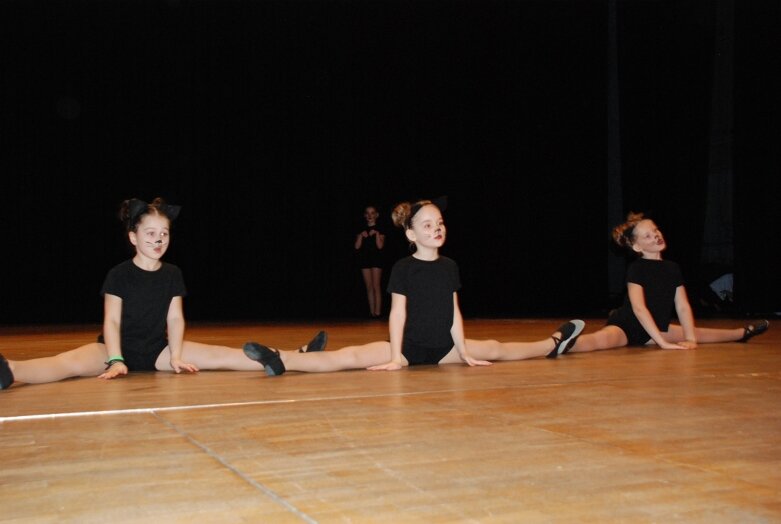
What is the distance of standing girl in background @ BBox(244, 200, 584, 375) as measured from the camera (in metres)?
3.35

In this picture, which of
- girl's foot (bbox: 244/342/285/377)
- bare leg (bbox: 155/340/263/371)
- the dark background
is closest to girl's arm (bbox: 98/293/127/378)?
bare leg (bbox: 155/340/263/371)

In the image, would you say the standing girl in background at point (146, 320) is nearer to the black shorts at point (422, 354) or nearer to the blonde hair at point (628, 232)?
the black shorts at point (422, 354)

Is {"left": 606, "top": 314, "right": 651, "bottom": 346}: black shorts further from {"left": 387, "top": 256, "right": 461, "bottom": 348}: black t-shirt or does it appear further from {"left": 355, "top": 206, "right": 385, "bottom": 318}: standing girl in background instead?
{"left": 355, "top": 206, "right": 385, "bottom": 318}: standing girl in background

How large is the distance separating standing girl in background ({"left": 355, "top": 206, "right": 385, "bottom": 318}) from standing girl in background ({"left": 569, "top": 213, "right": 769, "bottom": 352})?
131 inches

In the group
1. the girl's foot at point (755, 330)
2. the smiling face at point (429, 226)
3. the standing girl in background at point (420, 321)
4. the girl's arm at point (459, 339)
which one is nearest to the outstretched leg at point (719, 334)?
the girl's foot at point (755, 330)

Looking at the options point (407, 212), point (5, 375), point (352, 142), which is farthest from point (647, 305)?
point (352, 142)

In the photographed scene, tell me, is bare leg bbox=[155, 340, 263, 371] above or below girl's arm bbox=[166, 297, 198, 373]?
below

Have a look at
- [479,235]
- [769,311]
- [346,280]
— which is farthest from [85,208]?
[769,311]

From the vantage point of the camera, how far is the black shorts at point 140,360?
3375mm

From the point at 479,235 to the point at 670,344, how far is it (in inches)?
193

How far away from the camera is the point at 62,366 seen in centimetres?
306

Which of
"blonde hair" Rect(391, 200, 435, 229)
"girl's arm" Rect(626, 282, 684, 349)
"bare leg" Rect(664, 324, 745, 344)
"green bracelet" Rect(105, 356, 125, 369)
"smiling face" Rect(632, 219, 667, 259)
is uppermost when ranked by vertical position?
"blonde hair" Rect(391, 200, 435, 229)

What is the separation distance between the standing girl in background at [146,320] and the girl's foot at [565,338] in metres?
1.34

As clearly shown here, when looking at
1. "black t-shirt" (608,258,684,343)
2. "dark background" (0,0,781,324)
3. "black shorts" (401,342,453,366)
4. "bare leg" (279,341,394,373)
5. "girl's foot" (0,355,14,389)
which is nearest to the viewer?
"girl's foot" (0,355,14,389)
